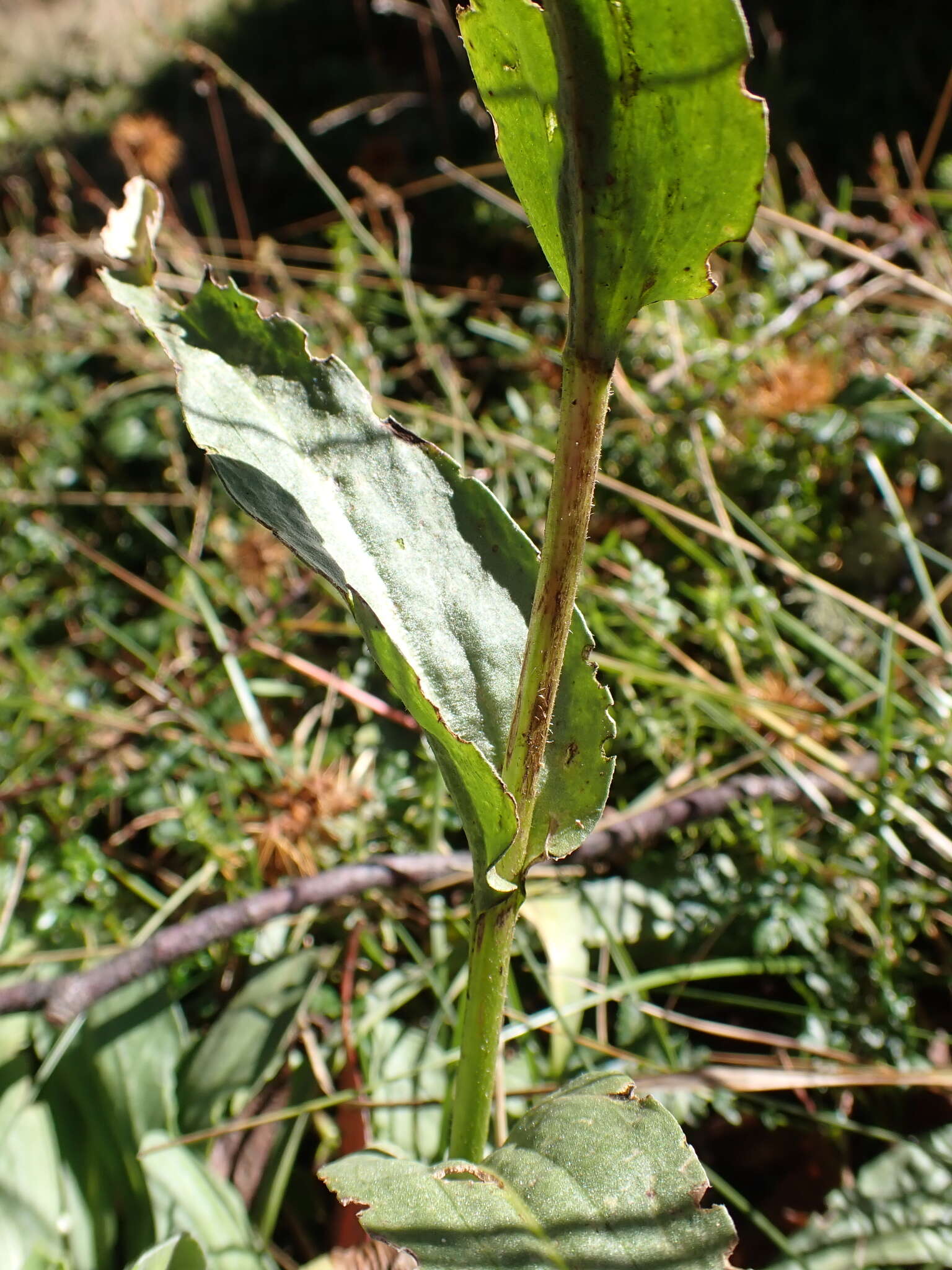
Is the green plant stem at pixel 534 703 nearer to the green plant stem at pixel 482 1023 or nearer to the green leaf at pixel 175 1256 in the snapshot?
the green plant stem at pixel 482 1023

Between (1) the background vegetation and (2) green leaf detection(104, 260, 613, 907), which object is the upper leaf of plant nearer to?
(2) green leaf detection(104, 260, 613, 907)

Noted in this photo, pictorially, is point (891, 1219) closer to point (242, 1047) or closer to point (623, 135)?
point (242, 1047)

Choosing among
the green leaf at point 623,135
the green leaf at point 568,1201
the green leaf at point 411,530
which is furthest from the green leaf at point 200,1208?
the green leaf at point 623,135

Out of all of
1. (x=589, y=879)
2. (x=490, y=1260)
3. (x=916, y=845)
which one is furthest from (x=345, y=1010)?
(x=916, y=845)

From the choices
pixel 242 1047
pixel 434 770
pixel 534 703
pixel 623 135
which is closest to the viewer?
pixel 623 135

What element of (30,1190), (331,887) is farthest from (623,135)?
(30,1190)

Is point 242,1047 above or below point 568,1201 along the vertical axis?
below

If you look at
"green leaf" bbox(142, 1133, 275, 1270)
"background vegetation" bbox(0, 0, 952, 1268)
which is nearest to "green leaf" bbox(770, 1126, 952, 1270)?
"background vegetation" bbox(0, 0, 952, 1268)
